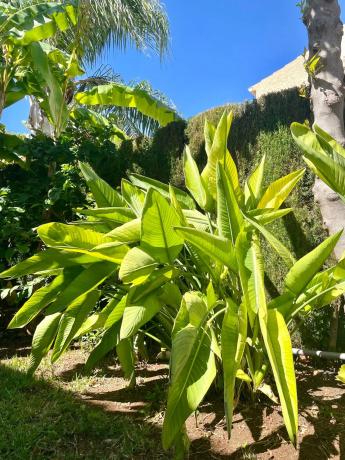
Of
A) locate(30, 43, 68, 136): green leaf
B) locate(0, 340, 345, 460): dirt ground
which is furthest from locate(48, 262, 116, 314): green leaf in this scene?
locate(30, 43, 68, 136): green leaf

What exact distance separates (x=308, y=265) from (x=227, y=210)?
0.48 metres

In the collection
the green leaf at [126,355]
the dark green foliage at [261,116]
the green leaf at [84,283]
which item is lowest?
the green leaf at [126,355]

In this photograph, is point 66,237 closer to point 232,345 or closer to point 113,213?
point 113,213

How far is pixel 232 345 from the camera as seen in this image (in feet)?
5.66

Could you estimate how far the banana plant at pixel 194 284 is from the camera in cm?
165

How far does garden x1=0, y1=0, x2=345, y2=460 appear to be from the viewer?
1805mm

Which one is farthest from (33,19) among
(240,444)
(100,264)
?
(240,444)

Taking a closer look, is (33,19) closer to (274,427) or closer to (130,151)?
(130,151)

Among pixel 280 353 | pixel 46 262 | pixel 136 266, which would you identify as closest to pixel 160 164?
pixel 46 262

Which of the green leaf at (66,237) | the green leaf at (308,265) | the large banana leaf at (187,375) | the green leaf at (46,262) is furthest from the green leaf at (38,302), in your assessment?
the green leaf at (308,265)

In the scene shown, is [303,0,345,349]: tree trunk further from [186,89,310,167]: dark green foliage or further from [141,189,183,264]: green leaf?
[141,189,183,264]: green leaf

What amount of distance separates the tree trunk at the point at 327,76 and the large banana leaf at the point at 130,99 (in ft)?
7.65

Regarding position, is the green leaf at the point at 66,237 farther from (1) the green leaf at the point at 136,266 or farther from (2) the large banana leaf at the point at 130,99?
(2) the large banana leaf at the point at 130,99

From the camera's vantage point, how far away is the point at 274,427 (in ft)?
6.91
